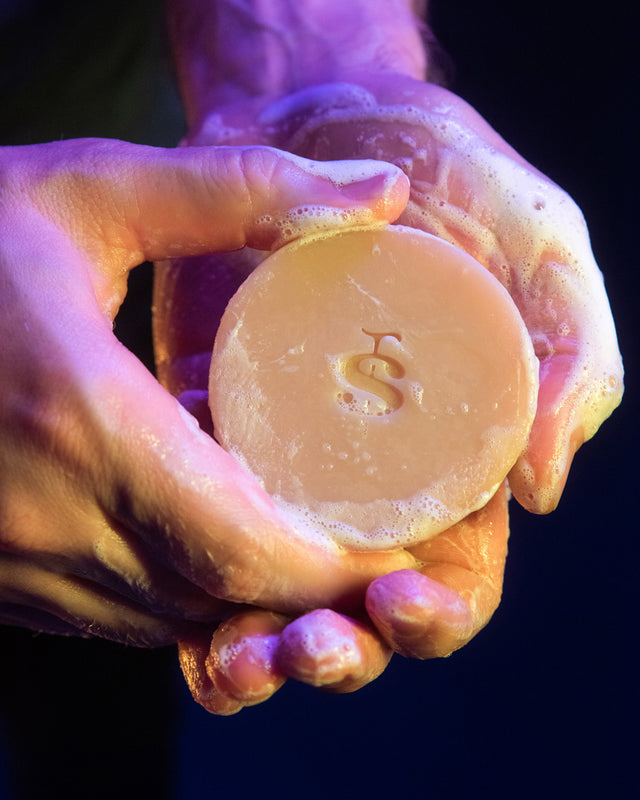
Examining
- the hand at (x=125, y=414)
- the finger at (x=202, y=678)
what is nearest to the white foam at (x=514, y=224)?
the hand at (x=125, y=414)

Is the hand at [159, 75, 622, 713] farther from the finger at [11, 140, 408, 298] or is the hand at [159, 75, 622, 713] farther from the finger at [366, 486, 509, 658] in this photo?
the finger at [11, 140, 408, 298]

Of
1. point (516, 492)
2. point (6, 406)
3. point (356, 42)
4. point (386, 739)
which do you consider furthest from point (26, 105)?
point (386, 739)

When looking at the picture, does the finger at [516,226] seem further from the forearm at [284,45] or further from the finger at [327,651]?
the finger at [327,651]

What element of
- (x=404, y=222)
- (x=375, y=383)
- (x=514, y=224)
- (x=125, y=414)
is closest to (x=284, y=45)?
(x=404, y=222)

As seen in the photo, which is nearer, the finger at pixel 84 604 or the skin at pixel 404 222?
the skin at pixel 404 222

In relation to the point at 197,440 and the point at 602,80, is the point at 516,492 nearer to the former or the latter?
the point at 197,440

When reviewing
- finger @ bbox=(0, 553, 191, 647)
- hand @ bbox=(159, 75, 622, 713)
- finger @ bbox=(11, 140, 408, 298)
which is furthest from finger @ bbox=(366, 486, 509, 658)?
finger @ bbox=(11, 140, 408, 298)

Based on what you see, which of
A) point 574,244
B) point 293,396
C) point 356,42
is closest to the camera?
point 293,396
